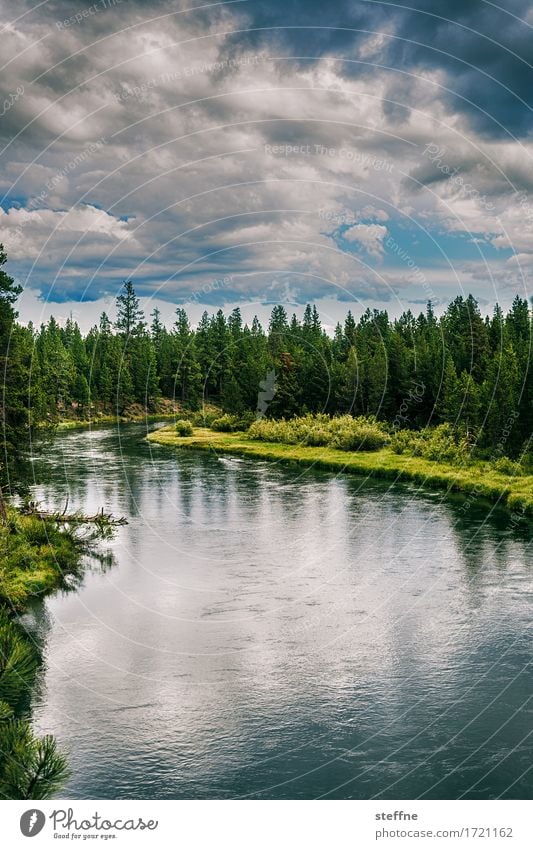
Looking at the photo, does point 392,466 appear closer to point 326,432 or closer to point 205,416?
point 326,432

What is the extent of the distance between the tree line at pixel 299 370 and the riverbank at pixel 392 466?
5.16 metres

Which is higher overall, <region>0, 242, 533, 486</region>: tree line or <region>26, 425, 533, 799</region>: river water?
<region>0, 242, 533, 486</region>: tree line

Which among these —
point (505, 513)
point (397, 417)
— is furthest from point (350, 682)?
point (397, 417)

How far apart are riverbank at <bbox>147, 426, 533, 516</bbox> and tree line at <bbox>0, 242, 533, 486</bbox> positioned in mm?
5161

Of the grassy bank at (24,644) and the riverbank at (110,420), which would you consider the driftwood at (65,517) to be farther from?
the riverbank at (110,420)

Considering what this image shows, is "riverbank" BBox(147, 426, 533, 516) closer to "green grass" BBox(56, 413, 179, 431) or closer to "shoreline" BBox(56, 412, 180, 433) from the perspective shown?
"shoreline" BBox(56, 412, 180, 433)

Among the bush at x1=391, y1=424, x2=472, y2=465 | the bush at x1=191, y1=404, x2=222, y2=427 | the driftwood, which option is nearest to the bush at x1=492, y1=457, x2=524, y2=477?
the bush at x1=391, y1=424, x2=472, y2=465

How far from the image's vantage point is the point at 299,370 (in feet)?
327

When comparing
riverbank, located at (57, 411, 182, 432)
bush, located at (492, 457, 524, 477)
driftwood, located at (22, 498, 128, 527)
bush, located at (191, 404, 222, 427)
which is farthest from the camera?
riverbank, located at (57, 411, 182, 432)

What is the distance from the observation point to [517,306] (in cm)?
11475

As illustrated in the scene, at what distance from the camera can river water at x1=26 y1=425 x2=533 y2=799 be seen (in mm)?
17203

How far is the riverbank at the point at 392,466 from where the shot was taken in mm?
49156

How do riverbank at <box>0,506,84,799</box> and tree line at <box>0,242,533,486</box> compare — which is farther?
tree line at <box>0,242,533,486</box>

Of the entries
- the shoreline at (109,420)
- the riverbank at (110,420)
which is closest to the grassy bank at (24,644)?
the shoreline at (109,420)
